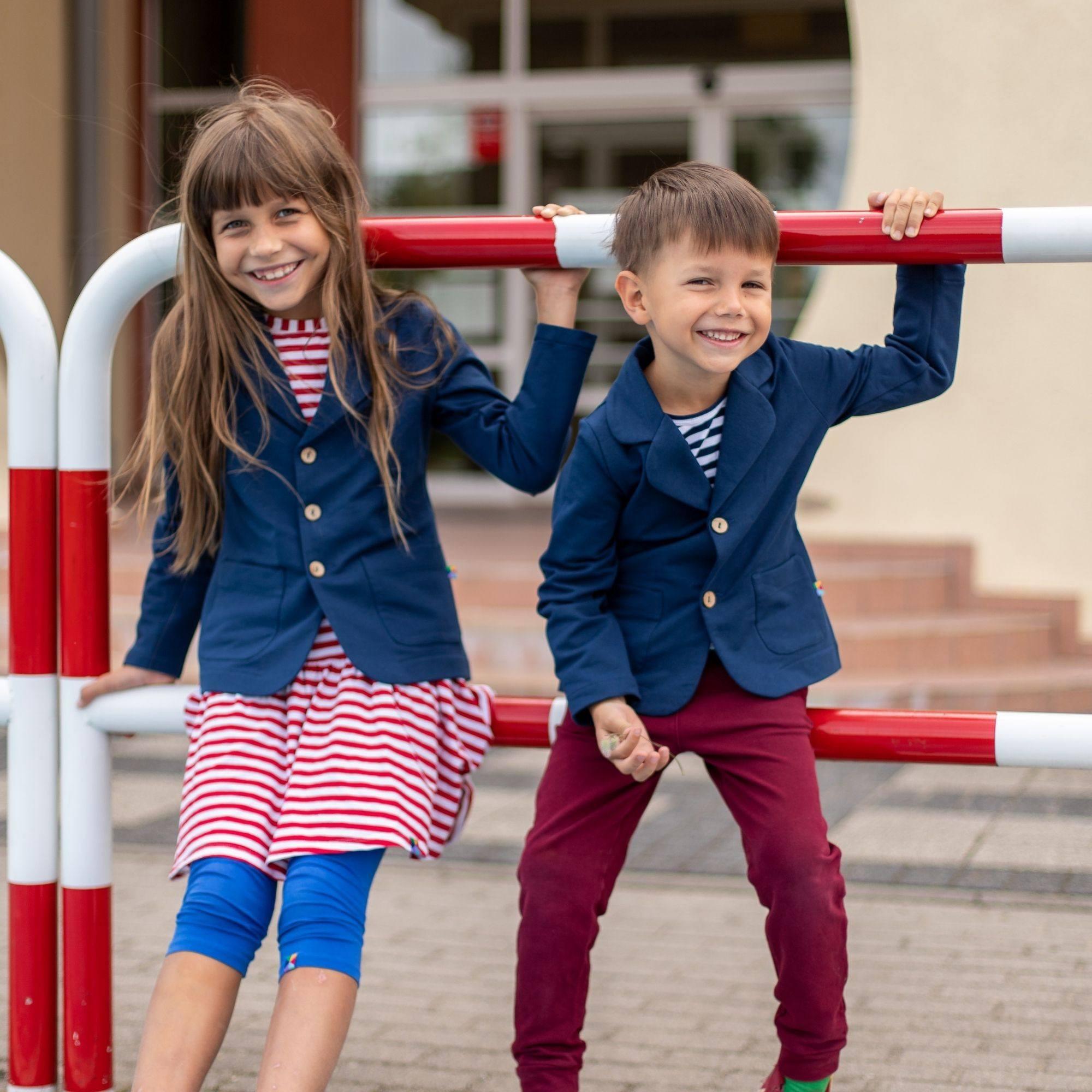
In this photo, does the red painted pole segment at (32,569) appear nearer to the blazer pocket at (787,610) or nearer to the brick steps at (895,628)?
the blazer pocket at (787,610)

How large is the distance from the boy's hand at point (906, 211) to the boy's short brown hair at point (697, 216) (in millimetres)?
128

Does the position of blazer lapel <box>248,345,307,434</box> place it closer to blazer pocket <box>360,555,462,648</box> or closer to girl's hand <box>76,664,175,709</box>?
blazer pocket <box>360,555,462,648</box>

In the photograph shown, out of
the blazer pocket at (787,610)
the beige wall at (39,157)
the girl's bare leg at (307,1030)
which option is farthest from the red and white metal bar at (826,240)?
the beige wall at (39,157)

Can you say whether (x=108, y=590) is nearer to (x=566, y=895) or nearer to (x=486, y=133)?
(x=566, y=895)

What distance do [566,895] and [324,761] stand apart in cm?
34

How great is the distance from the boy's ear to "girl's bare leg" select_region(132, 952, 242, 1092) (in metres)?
0.90

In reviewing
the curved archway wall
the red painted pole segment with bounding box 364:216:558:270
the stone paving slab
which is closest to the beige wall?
the curved archway wall

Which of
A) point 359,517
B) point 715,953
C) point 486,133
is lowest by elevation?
point 715,953

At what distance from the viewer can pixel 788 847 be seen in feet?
5.72

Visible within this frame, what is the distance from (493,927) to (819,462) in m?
4.01

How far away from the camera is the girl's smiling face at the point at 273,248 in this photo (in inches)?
76.3

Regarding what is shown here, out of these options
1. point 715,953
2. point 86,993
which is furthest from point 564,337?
point 715,953

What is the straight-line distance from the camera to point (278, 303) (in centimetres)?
197

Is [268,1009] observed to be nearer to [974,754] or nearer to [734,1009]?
[734,1009]
